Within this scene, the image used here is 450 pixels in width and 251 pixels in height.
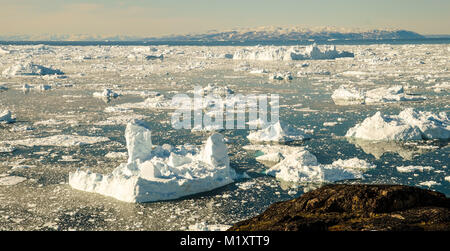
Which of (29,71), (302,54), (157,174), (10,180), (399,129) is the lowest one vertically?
(10,180)

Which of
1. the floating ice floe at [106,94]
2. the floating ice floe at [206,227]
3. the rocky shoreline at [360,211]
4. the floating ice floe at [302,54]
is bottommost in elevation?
the floating ice floe at [206,227]

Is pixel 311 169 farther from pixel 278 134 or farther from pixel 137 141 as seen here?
pixel 137 141

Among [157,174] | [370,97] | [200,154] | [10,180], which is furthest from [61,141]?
[370,97]

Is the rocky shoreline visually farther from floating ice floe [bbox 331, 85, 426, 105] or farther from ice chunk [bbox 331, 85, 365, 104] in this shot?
ice chunk [bbox 331, 85, 365, 104]

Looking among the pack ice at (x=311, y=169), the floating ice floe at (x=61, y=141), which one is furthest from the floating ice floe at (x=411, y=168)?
the floating ice floe at (x=61, y=141)

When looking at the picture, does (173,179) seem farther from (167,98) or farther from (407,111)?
(167,98)

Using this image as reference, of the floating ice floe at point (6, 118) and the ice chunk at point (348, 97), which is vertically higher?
the ice chunk at point (348, 97)

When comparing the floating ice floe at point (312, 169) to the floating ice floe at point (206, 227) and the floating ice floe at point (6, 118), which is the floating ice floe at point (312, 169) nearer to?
the floating ice floe at point (206, 227)
